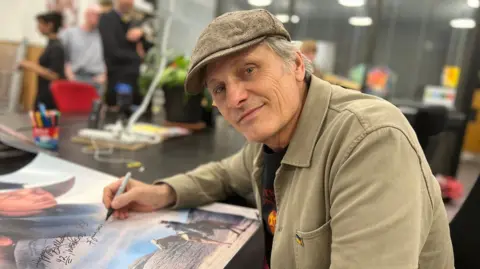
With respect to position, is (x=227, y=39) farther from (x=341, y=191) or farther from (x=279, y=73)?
(x=341, y=191)

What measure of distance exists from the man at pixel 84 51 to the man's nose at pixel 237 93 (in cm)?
348

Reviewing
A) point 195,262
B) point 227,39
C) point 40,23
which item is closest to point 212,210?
point 195,262

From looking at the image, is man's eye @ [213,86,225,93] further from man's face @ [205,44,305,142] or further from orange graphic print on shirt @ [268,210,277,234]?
orange graphic print on shirt @ [268,210,277,234]

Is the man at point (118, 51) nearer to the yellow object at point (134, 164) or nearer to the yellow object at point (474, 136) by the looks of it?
the yellow object at point (134, 164)

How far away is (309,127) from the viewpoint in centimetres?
69

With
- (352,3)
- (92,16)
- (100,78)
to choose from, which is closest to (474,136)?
(352,3)

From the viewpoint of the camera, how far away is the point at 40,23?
3.32 metres

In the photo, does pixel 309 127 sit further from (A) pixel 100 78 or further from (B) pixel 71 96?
(A) pixel 100 78

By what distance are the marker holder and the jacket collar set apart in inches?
38.0

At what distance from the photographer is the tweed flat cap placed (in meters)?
0.64

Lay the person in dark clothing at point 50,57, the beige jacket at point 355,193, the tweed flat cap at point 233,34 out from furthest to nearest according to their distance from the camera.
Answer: the person in dark clothing at point 50,57 < the tweed flat cap at point 233,34 < the beige jacket at point 355,193

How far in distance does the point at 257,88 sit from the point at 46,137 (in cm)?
96

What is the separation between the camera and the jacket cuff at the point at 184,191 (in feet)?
3.18

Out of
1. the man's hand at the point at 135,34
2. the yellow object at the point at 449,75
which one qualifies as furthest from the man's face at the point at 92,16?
the yellow object at the point at 449,75
